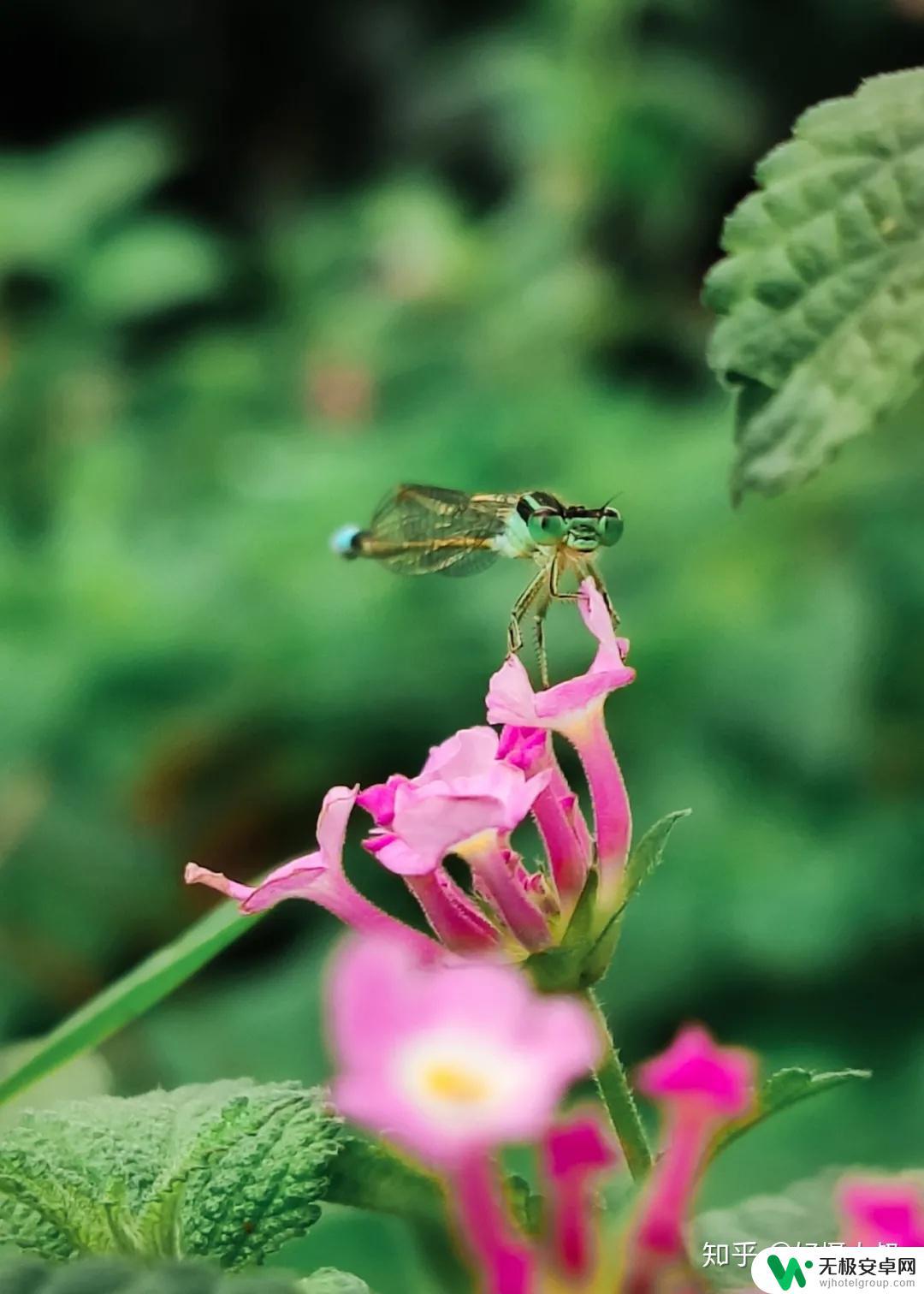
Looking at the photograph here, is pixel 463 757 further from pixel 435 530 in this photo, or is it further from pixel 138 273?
pixel 138 273

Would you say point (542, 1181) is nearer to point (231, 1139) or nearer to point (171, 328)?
point (231, 1139)

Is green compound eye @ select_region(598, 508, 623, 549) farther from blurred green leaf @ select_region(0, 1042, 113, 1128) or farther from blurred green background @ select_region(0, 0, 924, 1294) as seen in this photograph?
blurred green background @ select_region(0, 0, 924, 1294)

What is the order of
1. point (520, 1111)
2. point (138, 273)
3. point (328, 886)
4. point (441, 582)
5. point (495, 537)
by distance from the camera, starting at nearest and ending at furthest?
point (520, 1111)
point (328, 886)
point (495, 537)
point (441, 582)
point (138, 273)

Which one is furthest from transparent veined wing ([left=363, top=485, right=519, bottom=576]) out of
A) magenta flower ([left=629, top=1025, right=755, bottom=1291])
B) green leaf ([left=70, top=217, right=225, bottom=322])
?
green leaf ([left=70, top=217, right=225, bottom=322])

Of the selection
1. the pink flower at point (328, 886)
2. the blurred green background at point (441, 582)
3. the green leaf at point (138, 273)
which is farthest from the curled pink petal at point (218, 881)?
the green leaf at point (138, 273)

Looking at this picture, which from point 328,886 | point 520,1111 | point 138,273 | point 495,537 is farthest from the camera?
point 138,273

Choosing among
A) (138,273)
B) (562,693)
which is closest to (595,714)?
(562,693)
